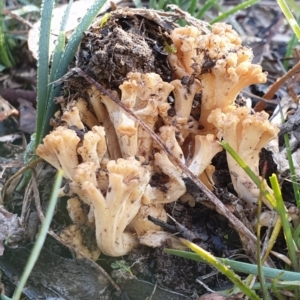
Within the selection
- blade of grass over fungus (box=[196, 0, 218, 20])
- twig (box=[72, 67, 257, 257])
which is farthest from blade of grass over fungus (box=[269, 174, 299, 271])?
blade of grass over fungus (box=[196, 0, 218, 20])

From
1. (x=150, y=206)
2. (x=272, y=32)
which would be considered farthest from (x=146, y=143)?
(x=272, y=32)

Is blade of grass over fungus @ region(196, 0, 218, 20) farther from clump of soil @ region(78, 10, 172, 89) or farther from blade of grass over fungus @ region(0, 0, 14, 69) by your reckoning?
blade of grass over fungus @ region(0, 0, 14, 69)

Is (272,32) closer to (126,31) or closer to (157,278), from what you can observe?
(126,31)

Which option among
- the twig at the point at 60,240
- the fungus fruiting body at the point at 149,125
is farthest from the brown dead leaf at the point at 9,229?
the fungus fruiting body at the point at 149,125

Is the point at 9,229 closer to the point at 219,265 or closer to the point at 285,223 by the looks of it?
the point at 219,265

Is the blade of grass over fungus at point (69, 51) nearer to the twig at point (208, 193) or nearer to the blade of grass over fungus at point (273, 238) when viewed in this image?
the twig at point (208, 193)
